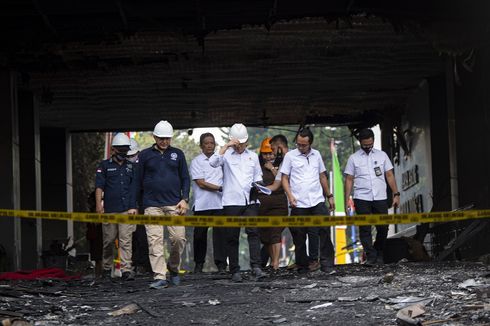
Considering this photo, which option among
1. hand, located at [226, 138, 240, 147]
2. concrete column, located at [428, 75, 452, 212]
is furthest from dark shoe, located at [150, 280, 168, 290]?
concrete column, located at [428, 75, 452, 212]

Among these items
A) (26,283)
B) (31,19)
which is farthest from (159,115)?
(26,283)

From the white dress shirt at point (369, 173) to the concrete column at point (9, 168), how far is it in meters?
5.96

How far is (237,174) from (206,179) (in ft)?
5.77

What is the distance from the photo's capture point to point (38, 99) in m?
20.5

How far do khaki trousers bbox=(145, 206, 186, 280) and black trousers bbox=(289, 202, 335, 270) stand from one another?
2.05m

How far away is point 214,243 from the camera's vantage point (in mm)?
14992

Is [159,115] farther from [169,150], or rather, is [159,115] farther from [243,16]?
[169,150]

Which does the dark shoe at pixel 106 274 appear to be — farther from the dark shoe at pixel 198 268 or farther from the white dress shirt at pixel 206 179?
the white dress shirt at pixel 206 179

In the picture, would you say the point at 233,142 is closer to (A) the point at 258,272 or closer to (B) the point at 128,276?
(A) the point at 258,272

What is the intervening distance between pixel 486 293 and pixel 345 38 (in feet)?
25.2

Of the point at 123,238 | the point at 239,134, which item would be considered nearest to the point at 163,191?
the point at 239,134

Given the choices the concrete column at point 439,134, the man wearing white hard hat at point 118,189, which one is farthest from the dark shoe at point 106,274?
the concrete column at point 439,134

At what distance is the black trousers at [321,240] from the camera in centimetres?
1366

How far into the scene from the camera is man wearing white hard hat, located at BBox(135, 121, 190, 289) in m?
12.1
